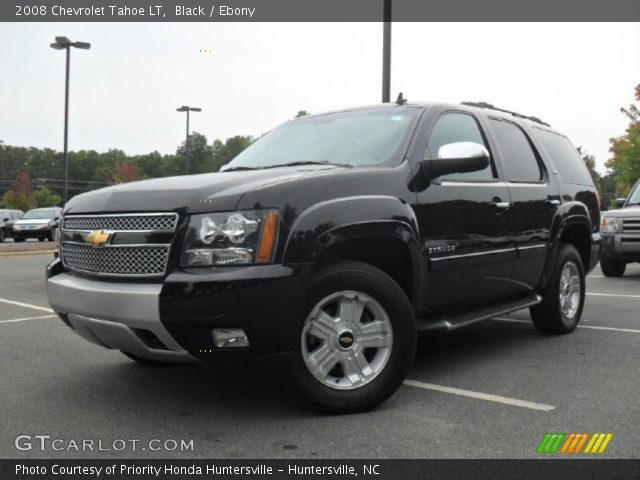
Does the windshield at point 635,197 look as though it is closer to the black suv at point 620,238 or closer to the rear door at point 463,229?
the black suv at point 620,238

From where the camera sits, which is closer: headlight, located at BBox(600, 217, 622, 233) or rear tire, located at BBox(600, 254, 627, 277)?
headlight, located at BBox(600, 217, 622, 233)

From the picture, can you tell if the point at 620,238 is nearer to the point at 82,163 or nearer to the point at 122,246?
the point at 122,246

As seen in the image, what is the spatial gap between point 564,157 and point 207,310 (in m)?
4.23

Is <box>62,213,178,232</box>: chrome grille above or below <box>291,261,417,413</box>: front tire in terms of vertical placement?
above

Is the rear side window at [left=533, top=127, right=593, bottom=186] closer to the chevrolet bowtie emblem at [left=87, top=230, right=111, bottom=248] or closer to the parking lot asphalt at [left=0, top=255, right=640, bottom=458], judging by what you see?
the parking lot asphalt at [left=0, top=255, right=640, bottom=458]

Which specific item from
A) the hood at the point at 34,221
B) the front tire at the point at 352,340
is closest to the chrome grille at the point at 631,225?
the front tire at the point at 352,340

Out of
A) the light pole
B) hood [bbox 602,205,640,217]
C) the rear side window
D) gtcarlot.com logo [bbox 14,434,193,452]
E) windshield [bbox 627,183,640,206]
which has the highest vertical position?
the light pole

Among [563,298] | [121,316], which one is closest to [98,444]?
[121,316]

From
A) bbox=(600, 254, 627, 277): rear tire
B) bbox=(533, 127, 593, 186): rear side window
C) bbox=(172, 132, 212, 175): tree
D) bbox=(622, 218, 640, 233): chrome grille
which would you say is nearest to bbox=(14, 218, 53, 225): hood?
bbox=(600, 254, 627, 277): rear tire

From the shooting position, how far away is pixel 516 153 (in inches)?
212

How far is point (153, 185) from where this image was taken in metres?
3.74

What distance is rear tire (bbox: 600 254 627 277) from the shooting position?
38.9 ft

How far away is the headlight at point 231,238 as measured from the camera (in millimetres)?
3277

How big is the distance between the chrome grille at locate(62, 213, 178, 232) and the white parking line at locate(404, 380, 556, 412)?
1852 millimetres
